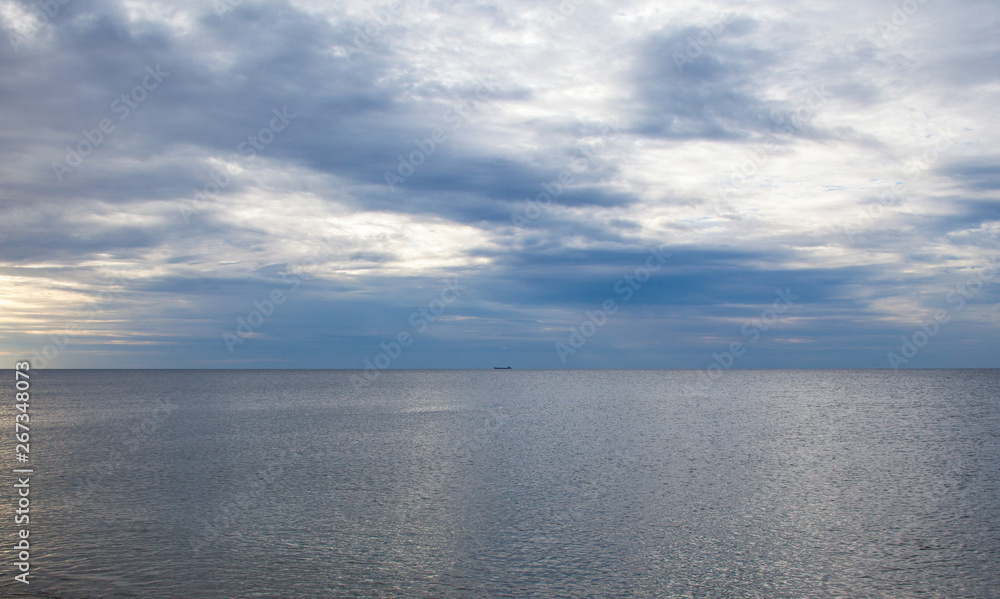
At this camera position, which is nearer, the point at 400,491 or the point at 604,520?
the point at 604,520

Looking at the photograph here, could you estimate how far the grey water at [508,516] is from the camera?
66.0 ft

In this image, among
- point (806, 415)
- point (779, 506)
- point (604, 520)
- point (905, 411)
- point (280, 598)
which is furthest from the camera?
point (905, 411)

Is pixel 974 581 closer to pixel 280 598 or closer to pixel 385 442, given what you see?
pixel 280 598

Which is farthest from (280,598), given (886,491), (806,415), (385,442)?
(806,415)

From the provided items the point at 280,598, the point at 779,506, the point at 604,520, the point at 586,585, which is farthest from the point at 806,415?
the point at 280,598

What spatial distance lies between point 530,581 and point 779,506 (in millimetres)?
16325

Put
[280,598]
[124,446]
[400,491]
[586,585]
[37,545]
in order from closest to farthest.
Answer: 1. [280,598]
2. [586,585]
3. [37,545]
4. [400,491]
5. [124,446]

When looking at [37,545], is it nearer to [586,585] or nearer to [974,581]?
[586,585]

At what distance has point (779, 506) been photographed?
99.7 feet

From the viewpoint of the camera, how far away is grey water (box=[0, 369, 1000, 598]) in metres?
20.1

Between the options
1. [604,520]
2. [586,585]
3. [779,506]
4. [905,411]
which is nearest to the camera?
[586,585]

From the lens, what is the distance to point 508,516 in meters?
28.0

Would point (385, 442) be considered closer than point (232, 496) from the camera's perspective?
No

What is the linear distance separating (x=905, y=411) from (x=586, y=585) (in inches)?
3775
